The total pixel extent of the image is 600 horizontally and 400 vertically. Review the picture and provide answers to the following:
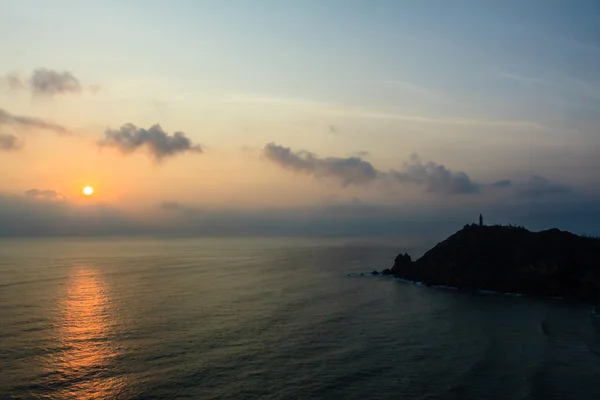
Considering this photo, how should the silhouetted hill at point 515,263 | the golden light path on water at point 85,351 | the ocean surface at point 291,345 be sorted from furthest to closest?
the silhouetted hill at point 515,263 → the ocean surface at point 291,345 → the golden light path on water at point 85,351

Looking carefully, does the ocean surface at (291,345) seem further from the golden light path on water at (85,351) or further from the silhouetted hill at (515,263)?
the silhouetted hill at (515,263)

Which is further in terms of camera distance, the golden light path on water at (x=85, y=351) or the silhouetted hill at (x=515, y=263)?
the silhouetted hill at (x=515, y=263)

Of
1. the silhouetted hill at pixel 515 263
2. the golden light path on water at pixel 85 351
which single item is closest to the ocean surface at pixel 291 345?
the golden light path on water at pixel 85 351

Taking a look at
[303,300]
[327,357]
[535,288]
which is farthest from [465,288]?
[327,357]

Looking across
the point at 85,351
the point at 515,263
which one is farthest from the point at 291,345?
the point at 515,263

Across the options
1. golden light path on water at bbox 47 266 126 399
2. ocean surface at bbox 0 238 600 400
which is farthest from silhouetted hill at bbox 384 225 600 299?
golden light path on water at bbox 47 266 126 399

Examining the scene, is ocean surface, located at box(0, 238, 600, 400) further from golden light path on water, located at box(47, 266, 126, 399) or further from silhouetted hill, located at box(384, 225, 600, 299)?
silhouetted hill, located at box(384, 225, 600, 299)

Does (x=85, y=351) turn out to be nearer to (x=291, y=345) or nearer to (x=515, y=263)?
(x=291, y=345)

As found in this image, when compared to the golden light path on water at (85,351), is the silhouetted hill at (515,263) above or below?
above
